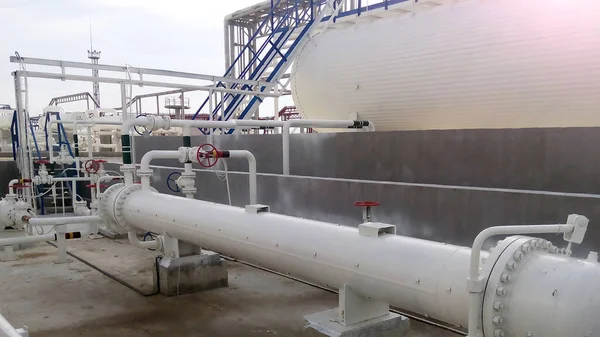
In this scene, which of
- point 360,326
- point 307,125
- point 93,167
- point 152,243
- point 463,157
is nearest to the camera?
point 360,326

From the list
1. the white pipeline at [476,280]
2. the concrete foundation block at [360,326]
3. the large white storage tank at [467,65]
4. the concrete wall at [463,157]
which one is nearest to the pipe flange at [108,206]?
the concrete wall at [463,157]

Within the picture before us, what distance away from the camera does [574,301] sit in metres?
1.88

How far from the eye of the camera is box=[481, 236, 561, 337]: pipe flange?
2029 millimetres

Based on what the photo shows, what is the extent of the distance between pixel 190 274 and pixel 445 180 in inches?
112

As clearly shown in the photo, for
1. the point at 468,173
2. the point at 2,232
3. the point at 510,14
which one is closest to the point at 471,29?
the point at 510,14

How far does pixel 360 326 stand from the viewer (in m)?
2.91

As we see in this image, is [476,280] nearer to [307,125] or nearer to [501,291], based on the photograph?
[501,291]

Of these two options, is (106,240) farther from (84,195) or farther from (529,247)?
(529,247)

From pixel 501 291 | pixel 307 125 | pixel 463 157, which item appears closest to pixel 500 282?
pixel 501 291

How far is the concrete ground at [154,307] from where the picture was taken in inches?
166

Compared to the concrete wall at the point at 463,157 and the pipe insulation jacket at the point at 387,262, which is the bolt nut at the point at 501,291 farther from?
the concrete wall at the point at 463,157

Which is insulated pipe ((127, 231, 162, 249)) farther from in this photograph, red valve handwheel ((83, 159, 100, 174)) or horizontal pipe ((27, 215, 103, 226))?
red valve handwheel ((83, 159, 100, 174))

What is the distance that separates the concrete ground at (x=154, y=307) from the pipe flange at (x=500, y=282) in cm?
213

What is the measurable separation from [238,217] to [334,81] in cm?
410
